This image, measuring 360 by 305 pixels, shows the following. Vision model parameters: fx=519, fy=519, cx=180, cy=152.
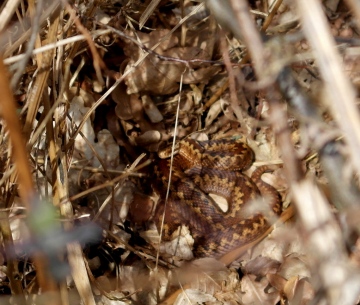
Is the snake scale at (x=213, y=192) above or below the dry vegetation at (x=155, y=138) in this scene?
below

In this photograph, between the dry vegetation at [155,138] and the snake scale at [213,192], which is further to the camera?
the snake scale at [213,192]

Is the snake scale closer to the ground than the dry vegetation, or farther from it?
closer to the ground

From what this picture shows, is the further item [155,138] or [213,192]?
[213,192]

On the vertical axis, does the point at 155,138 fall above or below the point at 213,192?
above

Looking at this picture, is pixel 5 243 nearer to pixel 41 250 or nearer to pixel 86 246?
pixel 86 246
